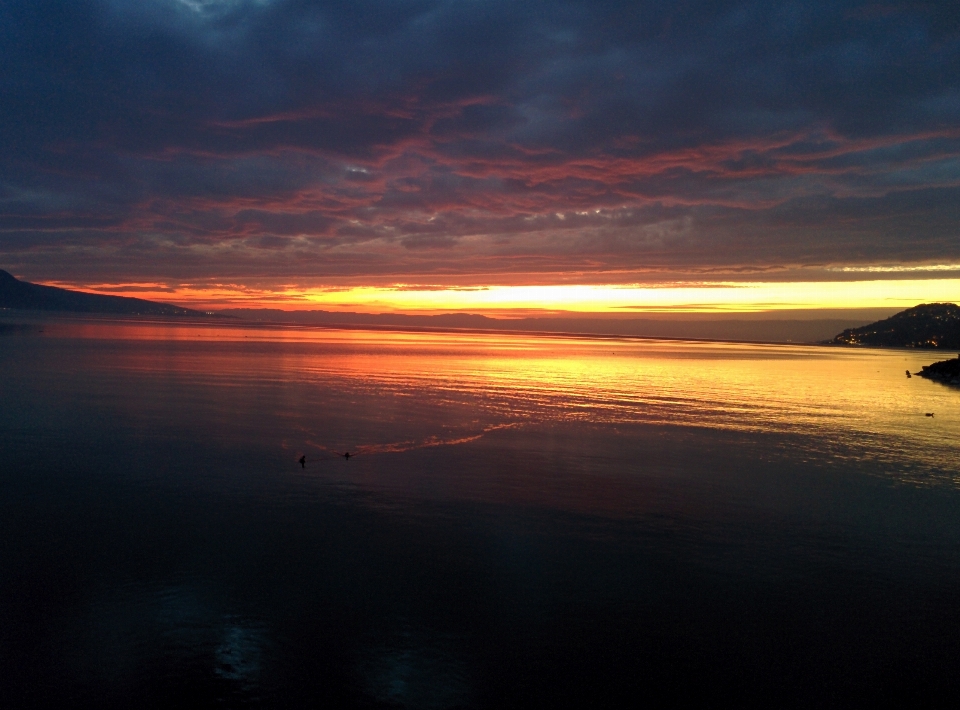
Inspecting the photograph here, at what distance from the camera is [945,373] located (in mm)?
81125

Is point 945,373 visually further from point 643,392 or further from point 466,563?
point 466,563

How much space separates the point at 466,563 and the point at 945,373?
85.3m

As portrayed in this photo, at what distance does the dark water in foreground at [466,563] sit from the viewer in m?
12.1

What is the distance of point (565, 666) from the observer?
40.9 ft

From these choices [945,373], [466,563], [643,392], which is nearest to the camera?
[466,563]

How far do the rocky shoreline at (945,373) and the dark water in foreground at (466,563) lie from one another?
52265 millimetres

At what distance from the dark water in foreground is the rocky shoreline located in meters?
52.3

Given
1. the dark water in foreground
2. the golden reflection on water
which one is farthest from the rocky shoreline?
the dark water in foreground

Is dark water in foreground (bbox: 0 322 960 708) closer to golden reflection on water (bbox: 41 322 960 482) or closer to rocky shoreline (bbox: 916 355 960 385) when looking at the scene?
golden reflection on water (bbox: 41 322 960 482)

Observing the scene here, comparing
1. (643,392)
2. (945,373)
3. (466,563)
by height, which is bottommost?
(466,563)

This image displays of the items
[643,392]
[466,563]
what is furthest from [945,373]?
[466,563]

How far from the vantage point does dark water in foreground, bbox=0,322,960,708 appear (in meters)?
12.1

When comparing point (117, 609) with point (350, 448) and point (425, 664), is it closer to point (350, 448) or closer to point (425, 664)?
point (425, 664)

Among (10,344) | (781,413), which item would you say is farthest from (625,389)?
(10,344)
